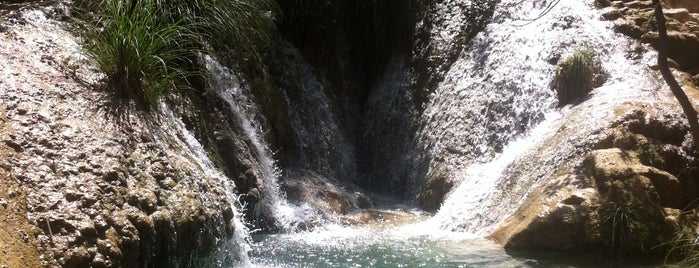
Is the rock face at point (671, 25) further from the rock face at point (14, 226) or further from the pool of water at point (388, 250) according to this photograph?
the rock face at point (14, 226)

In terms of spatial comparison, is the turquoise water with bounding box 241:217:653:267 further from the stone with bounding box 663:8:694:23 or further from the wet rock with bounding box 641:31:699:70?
the stone with bounding box 663:8:694:23

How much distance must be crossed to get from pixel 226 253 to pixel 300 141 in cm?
386

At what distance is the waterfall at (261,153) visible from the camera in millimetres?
7129

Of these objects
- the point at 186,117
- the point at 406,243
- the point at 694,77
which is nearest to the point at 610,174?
the point at 406,243

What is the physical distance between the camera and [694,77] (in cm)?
728

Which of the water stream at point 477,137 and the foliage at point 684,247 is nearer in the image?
the foliage at point 684,247

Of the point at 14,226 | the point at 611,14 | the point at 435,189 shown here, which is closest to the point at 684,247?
the point at 435,189

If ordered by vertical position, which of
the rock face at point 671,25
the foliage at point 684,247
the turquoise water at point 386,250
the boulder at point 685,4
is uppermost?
the boulder at point 685,4

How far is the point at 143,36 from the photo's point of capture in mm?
5113

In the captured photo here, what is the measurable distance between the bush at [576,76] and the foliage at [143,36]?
153 inches

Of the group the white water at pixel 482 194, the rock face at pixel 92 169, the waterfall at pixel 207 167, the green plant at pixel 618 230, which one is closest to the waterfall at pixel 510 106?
the white water at pixel 482 194

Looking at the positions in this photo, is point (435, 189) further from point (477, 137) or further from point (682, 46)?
point (682, 46)

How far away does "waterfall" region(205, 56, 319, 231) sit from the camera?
7129 mm

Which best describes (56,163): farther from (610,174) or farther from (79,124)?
(610,174)
